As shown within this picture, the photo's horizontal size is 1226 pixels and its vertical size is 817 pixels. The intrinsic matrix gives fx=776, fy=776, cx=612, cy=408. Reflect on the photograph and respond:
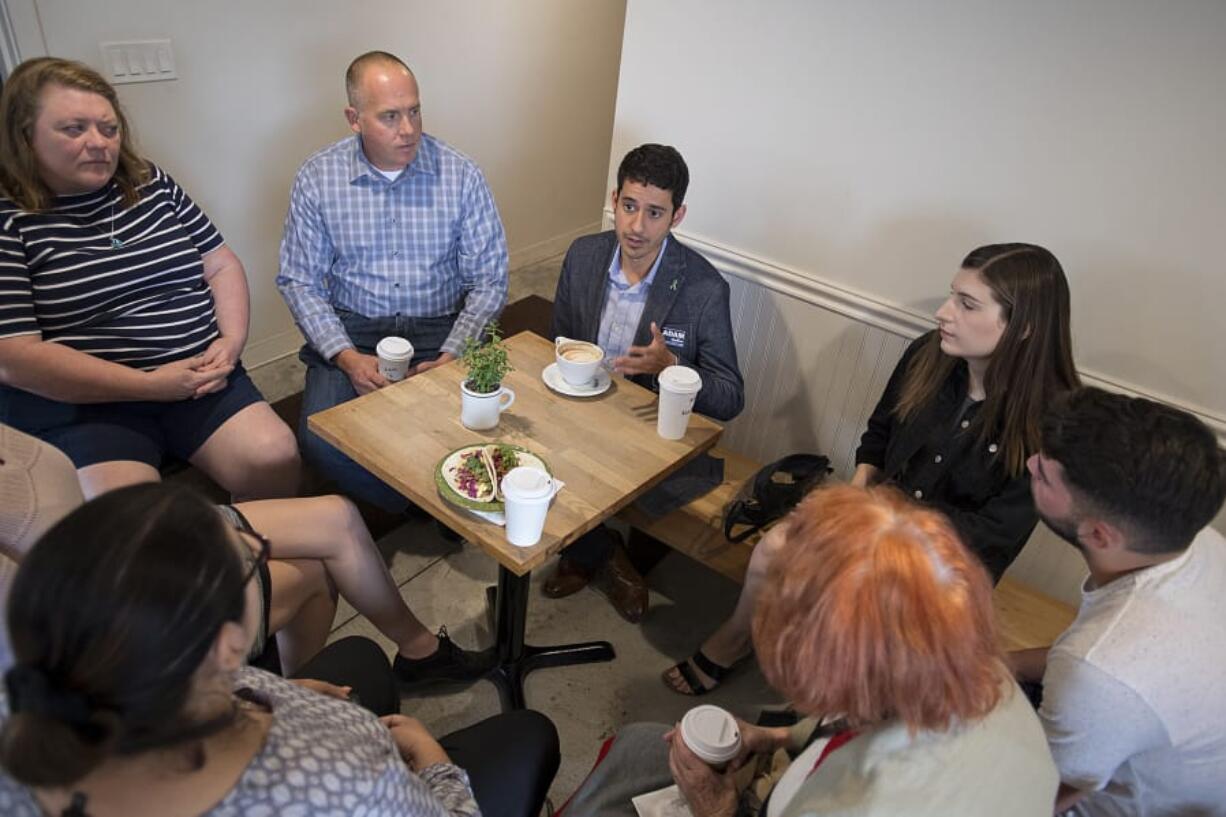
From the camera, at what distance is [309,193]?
7.33 feet

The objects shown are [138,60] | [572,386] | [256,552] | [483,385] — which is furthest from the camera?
[138,60]

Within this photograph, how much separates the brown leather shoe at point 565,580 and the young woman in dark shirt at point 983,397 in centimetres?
57

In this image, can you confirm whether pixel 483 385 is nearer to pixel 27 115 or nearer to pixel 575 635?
pixel 575 635

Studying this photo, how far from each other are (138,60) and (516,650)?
2151mm

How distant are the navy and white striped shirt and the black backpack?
59.0 inches

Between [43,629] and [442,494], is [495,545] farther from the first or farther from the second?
[43,629]

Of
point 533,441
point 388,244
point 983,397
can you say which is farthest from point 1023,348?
point 388,244

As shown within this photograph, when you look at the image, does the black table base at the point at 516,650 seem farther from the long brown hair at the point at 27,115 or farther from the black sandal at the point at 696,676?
the long brown hair at the point at 27,115

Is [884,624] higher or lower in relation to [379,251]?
higher

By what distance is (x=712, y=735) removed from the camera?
1.25m

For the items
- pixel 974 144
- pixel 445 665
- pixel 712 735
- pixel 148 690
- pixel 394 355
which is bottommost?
pixel 445 665

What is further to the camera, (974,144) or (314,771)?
(974,144)

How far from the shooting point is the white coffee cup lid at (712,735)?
1232mm

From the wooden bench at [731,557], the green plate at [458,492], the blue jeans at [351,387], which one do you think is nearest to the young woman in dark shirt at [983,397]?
the wooden bench at [731,557]
